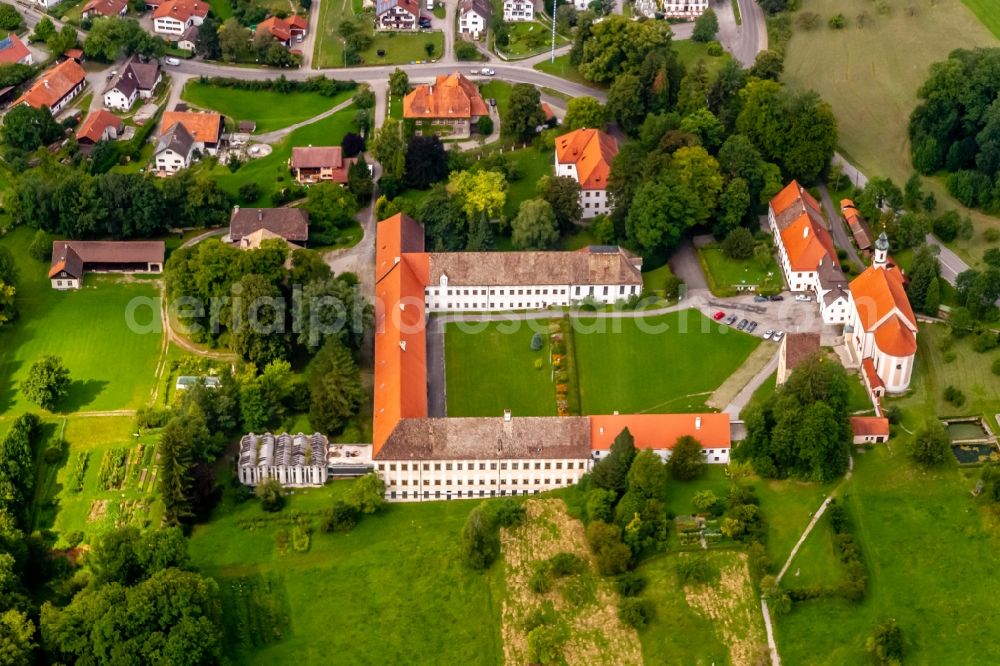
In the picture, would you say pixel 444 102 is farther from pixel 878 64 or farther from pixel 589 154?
pixel 878 64

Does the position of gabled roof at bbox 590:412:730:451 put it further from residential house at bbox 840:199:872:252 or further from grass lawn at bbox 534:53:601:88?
grass lawn at bbox 534:53:601:88

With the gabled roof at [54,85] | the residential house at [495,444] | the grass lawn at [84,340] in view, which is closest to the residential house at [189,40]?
the gabled roof at [54,85]

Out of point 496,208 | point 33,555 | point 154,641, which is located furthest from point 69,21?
point 154,641

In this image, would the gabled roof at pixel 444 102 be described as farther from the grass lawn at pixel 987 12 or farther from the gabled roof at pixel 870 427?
the grass lawn at pixel 987 12

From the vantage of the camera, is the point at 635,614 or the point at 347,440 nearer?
the point at 635,614

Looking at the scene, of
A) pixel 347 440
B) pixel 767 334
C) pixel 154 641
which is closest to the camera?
pixel 154 641

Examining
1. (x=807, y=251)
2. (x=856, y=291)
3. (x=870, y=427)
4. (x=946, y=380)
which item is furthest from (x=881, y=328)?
(x=807, y=251)

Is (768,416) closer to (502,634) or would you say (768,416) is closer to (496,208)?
(502,634)
